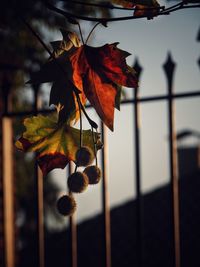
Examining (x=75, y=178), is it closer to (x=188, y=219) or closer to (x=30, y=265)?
(x=188, y=219)

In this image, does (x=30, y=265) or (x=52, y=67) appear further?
(x=30, y=265)

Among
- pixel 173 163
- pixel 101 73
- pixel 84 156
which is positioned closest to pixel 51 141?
pixel 84 156

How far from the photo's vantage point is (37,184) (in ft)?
6.47

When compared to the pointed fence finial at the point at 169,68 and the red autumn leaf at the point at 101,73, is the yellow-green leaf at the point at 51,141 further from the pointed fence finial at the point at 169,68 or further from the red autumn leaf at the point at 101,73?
the pointed fence finial at the point at 169,68

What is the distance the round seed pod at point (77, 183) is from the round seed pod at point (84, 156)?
32 millimetres

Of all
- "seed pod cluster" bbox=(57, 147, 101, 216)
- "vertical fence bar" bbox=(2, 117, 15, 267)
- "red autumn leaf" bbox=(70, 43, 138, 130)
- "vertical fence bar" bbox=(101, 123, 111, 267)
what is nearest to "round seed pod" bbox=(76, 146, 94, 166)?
"seed pod cluster" bbox=(57, 147, 101, 216)

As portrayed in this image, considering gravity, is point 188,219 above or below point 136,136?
below

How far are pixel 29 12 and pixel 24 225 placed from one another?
9.12 meters

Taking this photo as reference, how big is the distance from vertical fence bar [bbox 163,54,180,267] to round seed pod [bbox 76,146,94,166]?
90 centimetres

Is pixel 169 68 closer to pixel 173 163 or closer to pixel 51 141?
pixel 173 163

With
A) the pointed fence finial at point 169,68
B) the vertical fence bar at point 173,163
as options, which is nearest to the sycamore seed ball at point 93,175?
the vertical fence bar at point 173,163

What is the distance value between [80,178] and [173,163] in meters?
0.95

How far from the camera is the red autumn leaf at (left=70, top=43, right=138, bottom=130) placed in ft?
2.67

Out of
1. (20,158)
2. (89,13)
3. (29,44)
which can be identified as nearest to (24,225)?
(20,158)
